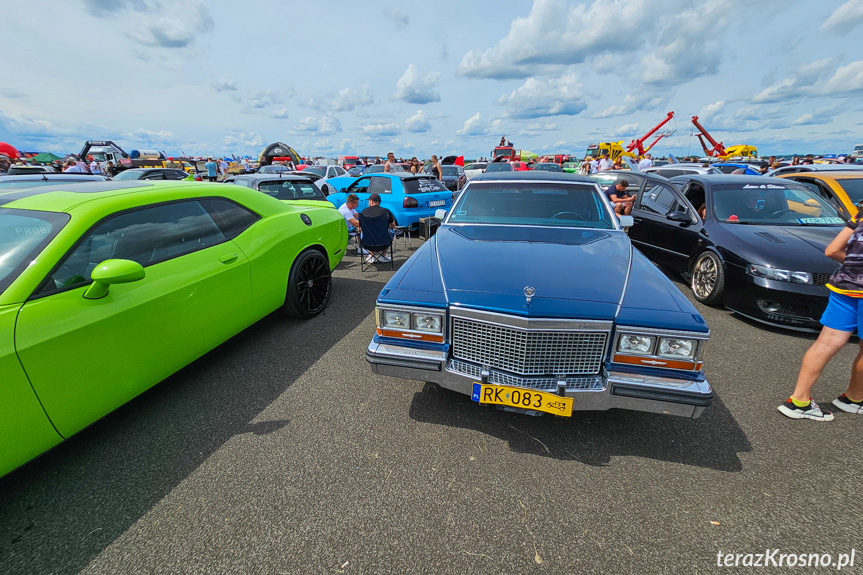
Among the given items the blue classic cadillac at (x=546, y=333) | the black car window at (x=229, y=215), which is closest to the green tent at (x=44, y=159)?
the black car window at (x=229, y=215)

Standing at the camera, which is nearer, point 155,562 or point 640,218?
point 155,562

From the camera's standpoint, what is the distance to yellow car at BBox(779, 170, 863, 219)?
5589mm

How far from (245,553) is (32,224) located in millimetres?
2262

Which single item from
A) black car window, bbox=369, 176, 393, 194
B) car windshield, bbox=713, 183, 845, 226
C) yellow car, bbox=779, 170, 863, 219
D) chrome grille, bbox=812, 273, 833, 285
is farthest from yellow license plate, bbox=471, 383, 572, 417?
black car window, bbox=369, 176, 393, 194

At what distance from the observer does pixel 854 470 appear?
7.11ft

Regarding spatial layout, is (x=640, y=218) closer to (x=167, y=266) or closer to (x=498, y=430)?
(x=498, y=430)

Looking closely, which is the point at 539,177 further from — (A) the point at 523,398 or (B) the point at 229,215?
(B) the point at 229,215

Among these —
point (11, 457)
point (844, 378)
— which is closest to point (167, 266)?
point (11, 457)

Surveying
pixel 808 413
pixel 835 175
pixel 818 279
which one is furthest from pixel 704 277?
pixel 835 175

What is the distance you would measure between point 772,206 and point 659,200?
1466 mm

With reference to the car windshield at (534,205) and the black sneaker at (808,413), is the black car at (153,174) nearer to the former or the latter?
the car windshield at (534,205)

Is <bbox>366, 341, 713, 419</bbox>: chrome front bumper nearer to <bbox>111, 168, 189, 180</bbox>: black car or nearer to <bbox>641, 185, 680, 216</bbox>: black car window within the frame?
<bbox>641, 185, 680, 216</bbox>: black car window

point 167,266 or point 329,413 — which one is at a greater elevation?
point 167,266

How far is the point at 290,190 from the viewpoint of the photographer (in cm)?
739
